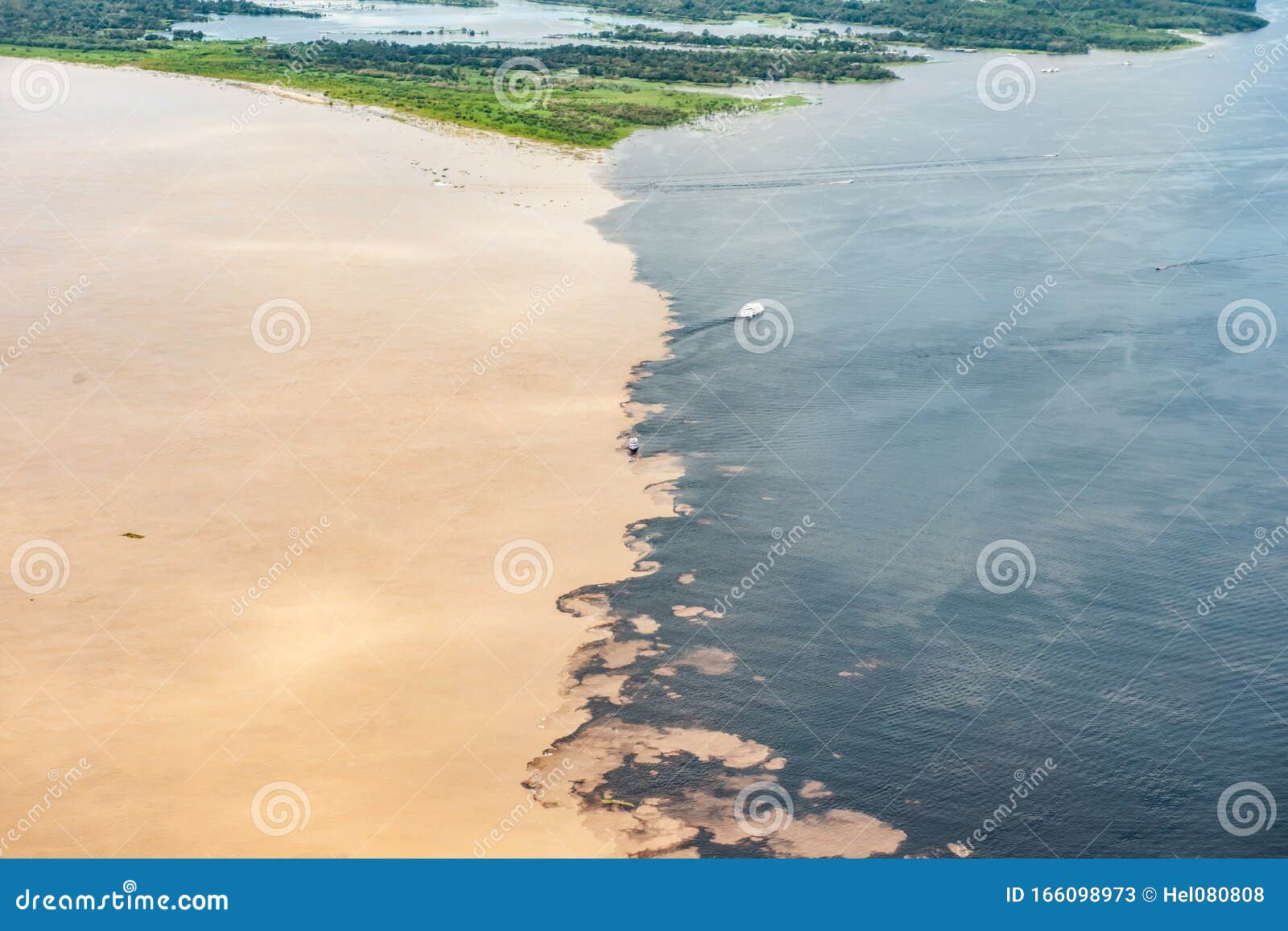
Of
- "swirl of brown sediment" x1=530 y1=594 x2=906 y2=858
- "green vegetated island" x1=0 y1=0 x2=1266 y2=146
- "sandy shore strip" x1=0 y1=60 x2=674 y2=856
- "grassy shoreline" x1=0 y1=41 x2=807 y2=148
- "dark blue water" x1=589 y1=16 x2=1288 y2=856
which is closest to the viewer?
"swirl of brown sediment" x1=530 y1=594 x2=906 y2=858

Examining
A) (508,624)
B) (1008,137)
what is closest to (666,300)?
(508,624)

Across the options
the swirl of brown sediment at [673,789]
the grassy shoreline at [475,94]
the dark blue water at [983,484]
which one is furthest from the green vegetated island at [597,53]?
the swirl of brown sediment at [673,789]

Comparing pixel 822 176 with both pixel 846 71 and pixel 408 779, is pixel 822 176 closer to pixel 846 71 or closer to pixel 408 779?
pixel 846 71

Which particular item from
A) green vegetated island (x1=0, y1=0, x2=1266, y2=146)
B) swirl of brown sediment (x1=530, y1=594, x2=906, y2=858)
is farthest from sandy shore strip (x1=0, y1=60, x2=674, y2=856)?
green vegetated island (x1=0, y1=0, x2=1266, y2=146)

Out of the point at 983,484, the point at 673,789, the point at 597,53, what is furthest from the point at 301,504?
the point at 597,53

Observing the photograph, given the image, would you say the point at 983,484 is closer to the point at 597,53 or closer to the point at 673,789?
the point at 673,789

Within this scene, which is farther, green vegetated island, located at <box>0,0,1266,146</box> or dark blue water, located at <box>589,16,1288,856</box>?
green vegetated island, located at <box>0,0,1266,146</box>

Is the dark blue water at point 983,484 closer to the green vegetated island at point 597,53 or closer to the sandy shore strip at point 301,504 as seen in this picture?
the sandy shore strip at point 301,504

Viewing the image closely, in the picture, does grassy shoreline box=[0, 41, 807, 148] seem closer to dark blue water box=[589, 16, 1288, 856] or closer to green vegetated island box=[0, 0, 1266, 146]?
green vegetated island box=[0, 0, 1266, 146]

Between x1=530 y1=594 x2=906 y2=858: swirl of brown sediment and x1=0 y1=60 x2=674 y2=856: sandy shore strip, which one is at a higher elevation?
x1=0 y1=60 x2=674 y2=856: sandy shore strip
